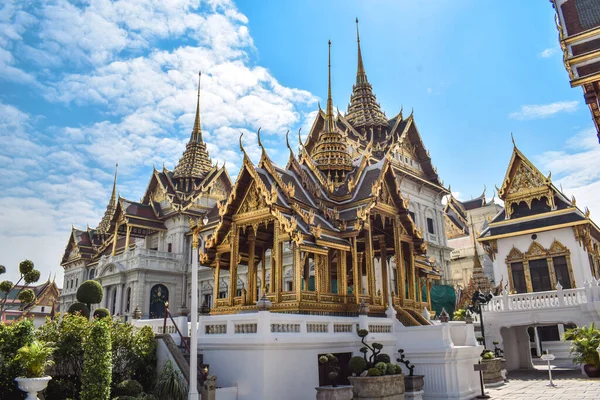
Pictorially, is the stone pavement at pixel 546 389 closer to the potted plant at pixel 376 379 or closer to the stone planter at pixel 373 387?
the potted plant at pixel 376 379

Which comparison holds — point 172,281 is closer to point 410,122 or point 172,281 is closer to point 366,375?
point 410,122

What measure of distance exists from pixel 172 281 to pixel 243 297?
28694 millimetres

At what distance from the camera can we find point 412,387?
9586 mm

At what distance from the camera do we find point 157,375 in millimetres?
9047

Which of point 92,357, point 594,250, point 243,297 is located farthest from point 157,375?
point 594,250

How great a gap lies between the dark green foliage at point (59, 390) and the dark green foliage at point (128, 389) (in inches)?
27.5

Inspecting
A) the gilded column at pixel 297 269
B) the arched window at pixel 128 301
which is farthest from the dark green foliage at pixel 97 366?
the arched window at pixel 128 301

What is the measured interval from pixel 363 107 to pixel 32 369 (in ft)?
121

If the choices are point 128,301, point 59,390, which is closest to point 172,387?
point 59,390

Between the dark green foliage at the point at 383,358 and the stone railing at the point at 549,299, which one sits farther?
the stone railing at the point at 549,299

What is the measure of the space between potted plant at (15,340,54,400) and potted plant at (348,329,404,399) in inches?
191

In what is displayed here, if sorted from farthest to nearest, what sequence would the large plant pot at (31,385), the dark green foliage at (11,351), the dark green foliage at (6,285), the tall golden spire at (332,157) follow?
the tall golden spire at (332,157) < the dark green foliage at (6,285) < the dark green foliage at (11,351) < the large plant pot at (31,385)

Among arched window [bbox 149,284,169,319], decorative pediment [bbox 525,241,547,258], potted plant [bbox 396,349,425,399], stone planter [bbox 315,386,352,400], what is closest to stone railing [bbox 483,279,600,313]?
decorative pediment [bbox 525,241,547,258]

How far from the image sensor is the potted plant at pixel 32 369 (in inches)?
263
